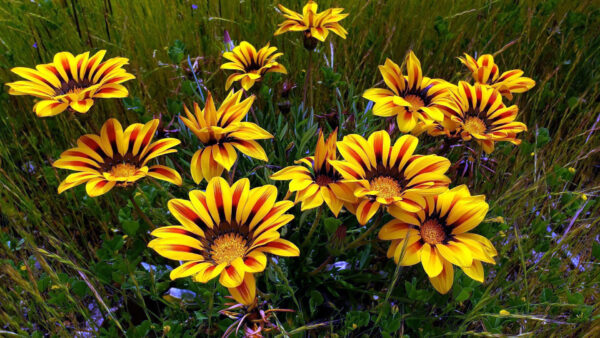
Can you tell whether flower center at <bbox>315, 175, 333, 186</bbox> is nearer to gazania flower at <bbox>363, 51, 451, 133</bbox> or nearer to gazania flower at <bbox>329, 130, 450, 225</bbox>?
gazania flower at <bbox>329, 130, 450, 225</bbox>

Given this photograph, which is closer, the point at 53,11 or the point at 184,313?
the point at 184,313

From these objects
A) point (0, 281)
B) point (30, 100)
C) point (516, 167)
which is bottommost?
point (0, 281)

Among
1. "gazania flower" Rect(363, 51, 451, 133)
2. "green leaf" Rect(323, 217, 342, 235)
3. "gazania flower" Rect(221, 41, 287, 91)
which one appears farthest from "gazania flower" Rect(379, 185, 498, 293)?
"gazania flower" Rect(221, 41, 287, 91)

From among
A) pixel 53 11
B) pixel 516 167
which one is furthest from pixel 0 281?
pixel 516 167

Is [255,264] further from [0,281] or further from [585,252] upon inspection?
[585,252]

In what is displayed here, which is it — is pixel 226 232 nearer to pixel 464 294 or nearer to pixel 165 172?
pixel 165 172

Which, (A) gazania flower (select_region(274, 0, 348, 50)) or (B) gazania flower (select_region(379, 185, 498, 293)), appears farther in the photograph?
(A) gazania flower (select_region(274, 0, 348, 50))

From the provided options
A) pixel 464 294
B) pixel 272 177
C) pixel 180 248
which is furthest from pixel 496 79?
pixel 180 248
